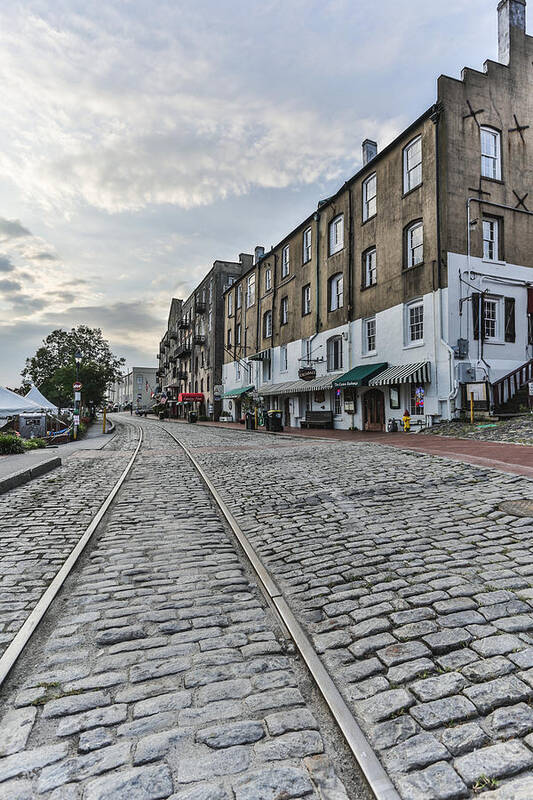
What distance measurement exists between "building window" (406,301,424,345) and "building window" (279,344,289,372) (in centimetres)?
1339

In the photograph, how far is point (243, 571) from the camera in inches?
159

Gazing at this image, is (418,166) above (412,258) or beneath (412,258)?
above

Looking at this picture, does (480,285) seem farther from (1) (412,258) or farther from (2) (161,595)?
(2) (161,595)

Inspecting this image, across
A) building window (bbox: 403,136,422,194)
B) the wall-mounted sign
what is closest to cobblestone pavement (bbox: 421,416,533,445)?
the wall-mounted sign

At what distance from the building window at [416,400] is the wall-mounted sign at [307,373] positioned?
27.9ft

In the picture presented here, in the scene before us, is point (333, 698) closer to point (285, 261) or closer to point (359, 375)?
point (359, 375)

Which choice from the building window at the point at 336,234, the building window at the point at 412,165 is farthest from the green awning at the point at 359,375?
the building window at the point at 412,165

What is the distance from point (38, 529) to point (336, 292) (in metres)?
23.9

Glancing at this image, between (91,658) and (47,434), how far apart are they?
21562 mm

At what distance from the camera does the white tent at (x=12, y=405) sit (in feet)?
63.5

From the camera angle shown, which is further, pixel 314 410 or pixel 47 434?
pixel 314 410

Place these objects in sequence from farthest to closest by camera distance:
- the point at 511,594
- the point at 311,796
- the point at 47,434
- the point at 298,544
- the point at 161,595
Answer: the point at 47,434, the point at 298,544, the point at 161,595, the point at 511,594, the point at 311,796

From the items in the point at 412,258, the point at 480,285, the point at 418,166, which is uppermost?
the point at 418,166

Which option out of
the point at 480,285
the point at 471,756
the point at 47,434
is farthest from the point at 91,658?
the point at 47,434
